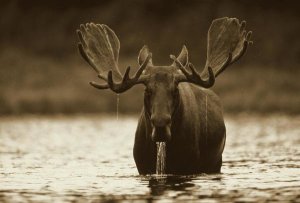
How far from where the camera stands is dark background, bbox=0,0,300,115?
48094 mm

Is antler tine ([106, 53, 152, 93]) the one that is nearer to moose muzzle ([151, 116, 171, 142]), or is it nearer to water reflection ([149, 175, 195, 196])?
moose muzzle ([151, 116, 171, 142])

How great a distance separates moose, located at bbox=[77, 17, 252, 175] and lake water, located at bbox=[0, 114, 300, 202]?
1.12ft

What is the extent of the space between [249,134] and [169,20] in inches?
1416

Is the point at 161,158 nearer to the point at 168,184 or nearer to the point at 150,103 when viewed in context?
the point at 168,184

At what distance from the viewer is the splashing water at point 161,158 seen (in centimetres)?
1712

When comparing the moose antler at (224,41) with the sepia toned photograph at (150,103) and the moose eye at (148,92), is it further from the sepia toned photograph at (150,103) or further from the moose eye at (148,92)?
the moose eye at (148,92)

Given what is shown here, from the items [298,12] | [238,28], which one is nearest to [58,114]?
[298,12]

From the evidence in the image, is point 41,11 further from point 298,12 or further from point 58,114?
point 58,114

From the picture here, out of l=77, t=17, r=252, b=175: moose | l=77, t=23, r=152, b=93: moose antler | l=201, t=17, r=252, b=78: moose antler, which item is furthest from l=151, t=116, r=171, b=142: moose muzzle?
l=201, t=17, r=252, b=78: moose antler

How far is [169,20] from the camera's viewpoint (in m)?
67.6

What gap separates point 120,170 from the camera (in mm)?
19953

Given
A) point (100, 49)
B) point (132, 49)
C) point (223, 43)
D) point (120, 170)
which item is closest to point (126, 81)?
point (100, 49)

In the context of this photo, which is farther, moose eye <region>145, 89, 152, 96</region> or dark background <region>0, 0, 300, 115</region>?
dark background <region>0, 0, 300, 115</region>

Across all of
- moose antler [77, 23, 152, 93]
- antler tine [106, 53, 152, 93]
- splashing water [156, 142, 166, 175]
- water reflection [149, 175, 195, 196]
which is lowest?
water reflection [149, 175, 195, 196]
